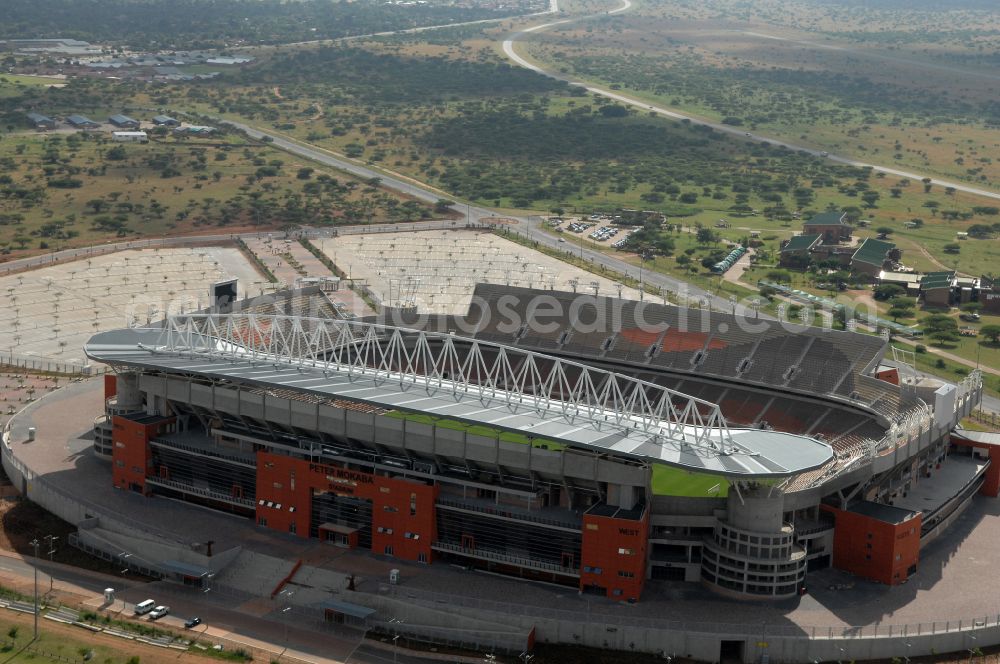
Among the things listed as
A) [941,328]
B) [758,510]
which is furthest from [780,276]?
[758,510]

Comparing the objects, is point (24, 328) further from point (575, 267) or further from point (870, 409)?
point (870, 409)

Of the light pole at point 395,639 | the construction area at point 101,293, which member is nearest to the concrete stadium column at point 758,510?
the light pole at point 395,639

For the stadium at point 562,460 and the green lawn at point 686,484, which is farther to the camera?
the green lawn at point 686,484

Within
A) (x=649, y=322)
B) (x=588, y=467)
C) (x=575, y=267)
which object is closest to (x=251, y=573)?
(x=588, y=467)

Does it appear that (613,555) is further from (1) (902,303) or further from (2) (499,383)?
(1) (902,303)

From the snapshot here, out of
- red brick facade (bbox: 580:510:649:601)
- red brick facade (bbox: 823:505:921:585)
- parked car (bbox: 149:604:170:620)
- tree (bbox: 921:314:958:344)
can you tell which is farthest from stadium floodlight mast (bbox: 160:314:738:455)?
tree (bbox: 921:314:958:344)

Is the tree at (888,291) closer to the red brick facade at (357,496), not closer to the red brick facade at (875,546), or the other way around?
the red brick facade at (875,546)
